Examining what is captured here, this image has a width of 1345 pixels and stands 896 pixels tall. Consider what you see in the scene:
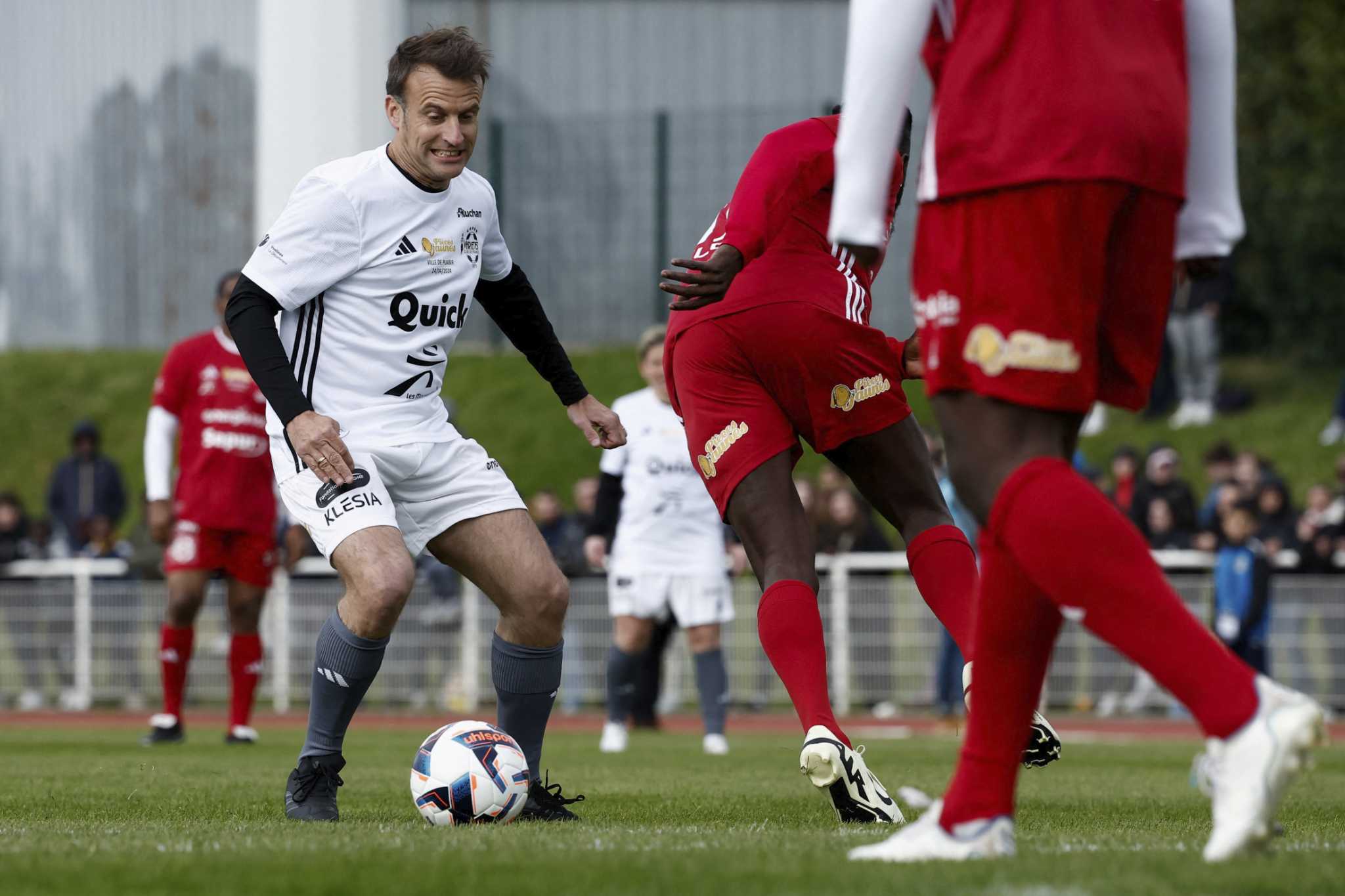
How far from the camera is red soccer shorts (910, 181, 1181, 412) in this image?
11.6 feet

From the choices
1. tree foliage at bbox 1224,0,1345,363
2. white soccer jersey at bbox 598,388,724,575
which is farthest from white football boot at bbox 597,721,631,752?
tree foliage at bbox 1224,0,1345,363

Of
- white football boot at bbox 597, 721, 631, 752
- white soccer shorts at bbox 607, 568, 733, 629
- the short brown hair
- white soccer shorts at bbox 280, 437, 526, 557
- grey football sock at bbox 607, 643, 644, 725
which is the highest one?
the short brown hair

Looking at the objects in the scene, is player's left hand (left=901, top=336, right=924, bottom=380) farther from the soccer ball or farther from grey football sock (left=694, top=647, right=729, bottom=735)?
grey football sock (left=694, top=647, right=729, bottom=735)

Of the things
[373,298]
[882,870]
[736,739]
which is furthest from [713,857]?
[736,739]

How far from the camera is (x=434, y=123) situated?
5.67m

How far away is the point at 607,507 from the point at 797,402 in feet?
22.0

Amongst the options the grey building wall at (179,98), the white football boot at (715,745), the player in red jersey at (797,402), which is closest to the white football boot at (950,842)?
the player in red jersey at (797,402)

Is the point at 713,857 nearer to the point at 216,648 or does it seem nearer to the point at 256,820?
the point at 256,820

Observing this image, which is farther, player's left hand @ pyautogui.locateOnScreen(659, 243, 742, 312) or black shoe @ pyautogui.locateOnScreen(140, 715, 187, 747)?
black shoe @ pyautogui.locateOnScreen(140, 715, 187, 747)

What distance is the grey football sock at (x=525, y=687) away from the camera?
5840mm

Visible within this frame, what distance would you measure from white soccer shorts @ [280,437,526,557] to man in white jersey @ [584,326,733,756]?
238 inches

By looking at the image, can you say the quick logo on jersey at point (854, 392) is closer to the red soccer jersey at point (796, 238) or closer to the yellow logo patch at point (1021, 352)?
the red soccer jersey at point (796, 238)

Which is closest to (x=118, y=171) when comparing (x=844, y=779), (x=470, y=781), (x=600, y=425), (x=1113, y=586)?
(x=600, y=425)

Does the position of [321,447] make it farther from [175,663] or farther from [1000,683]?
[175,663]
